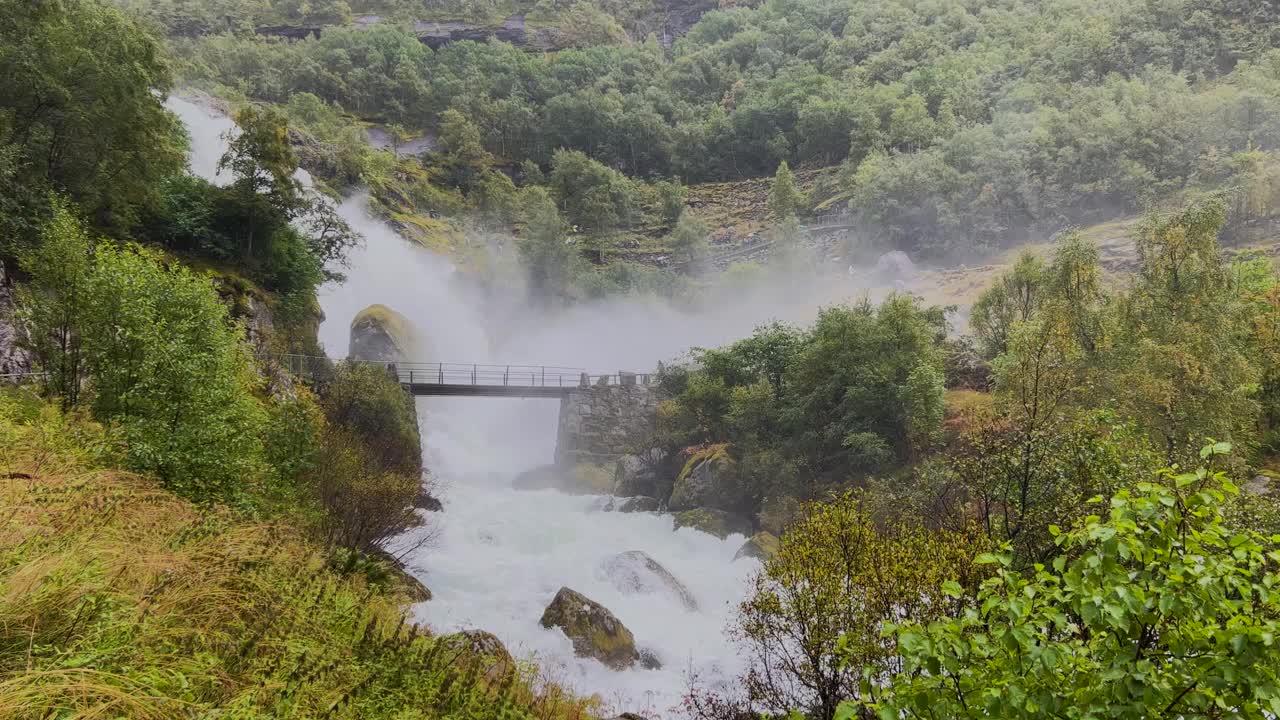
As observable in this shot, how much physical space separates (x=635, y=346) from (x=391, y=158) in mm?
41019

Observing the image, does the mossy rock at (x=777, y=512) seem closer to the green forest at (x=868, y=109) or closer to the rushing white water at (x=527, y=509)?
the rushing white water at (x=527, y=509)

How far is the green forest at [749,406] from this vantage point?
3.96 meters

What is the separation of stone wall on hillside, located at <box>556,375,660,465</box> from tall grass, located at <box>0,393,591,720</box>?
103 ft

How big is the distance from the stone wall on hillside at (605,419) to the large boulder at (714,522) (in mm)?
12133

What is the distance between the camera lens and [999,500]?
12.3m

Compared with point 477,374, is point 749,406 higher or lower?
lower

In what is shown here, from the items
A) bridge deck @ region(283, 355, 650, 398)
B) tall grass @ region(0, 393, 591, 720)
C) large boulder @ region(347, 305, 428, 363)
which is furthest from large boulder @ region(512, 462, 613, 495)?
tall grass @ region(0, 393, 591, 720)

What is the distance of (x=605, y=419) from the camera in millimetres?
44938

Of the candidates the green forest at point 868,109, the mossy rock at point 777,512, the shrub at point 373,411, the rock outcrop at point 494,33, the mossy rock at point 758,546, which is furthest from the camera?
the rock outcrop at point 494,33

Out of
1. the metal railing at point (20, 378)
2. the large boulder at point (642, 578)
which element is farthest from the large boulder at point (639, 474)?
the metal railing at point (20, 378)

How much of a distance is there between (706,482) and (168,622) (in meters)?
29.0

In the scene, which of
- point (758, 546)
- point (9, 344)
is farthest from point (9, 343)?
point (758, 546)

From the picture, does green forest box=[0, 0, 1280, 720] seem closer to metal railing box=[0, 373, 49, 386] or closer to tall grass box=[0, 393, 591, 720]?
tall grass box=[0, 393, 591, 720]

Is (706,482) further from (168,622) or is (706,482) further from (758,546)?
(168,622)
